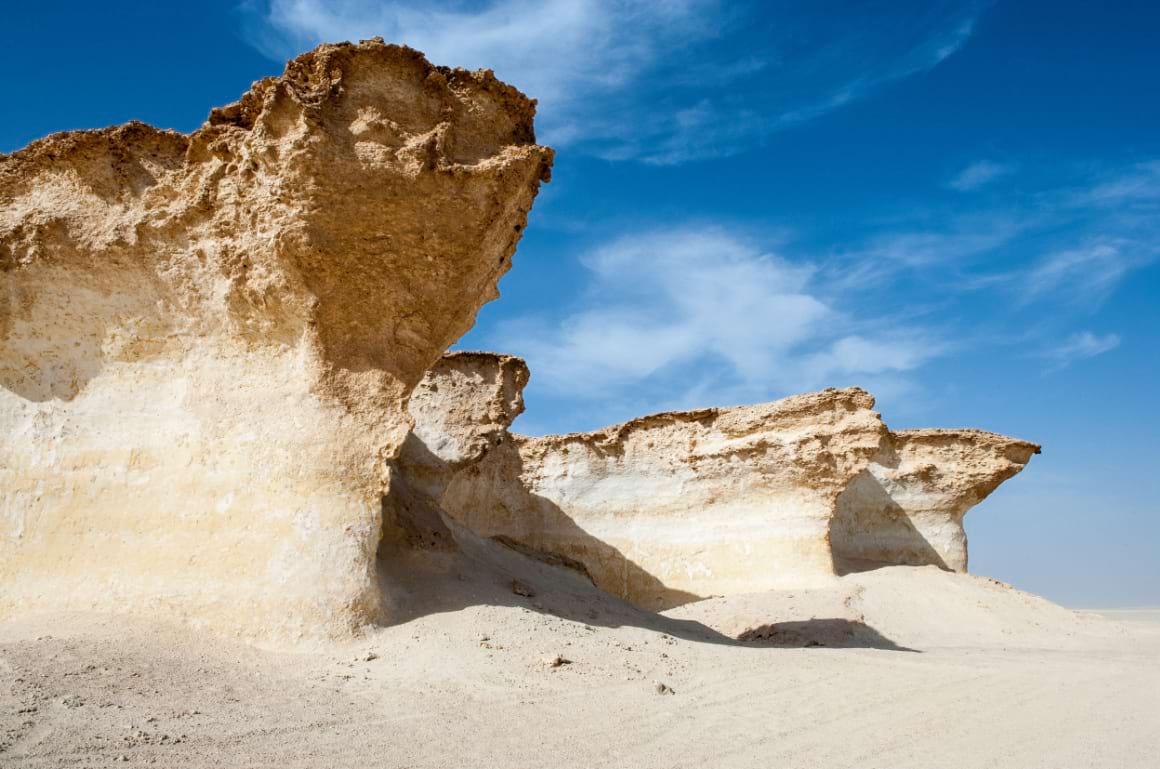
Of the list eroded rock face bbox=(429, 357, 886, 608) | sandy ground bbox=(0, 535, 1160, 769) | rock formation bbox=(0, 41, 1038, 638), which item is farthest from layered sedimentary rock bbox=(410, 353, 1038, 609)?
sandy ground bbox=(0, 535, 1160, 769)

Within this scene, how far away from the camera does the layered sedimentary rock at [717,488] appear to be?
14195 mm

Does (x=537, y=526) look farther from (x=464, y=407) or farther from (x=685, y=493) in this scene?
(x=464, y=407)

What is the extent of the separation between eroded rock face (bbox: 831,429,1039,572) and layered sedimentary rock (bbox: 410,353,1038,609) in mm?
30

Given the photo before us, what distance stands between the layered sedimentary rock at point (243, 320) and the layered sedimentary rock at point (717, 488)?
544cm

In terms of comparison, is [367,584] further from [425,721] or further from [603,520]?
[603,520]

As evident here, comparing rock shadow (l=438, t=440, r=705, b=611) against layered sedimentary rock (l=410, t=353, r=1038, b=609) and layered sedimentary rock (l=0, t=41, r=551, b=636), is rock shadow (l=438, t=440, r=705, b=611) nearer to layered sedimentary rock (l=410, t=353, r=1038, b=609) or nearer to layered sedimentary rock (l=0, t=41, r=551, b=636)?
layered sedimentary rock (l=410, t=353, r=1038, b=609)

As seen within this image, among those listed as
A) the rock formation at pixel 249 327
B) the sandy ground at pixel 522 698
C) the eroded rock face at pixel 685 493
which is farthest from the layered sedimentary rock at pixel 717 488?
the sandy ground at pixel 522 698

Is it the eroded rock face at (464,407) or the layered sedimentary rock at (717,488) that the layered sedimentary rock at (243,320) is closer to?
the eroded rock face at (464,407)

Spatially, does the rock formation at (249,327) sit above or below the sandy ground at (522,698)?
above

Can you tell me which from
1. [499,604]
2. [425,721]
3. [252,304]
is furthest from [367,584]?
[252,304]

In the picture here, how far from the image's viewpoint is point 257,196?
21.4 feet

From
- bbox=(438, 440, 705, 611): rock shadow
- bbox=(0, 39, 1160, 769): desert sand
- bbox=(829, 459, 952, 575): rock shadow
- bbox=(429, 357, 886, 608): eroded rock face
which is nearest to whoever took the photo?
bbox=(0, 39, 1160, 769): desert sand

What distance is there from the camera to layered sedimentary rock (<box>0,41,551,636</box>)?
6098 millimetres

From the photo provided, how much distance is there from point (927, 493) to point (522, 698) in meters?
15.2
